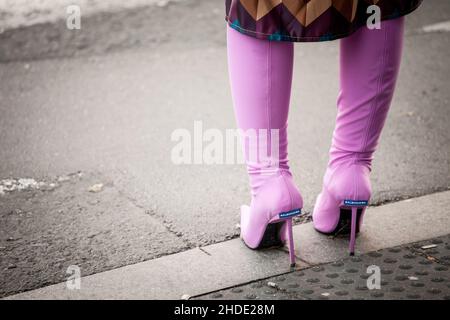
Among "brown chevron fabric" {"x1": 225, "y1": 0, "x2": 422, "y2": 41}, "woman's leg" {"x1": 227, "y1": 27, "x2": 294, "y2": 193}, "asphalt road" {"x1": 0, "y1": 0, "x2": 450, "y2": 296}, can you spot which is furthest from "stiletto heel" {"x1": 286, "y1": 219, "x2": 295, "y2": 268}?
"brown chevron fabric" {"x1": 225, "y1": 0, "x2": 422, "y2": 41}

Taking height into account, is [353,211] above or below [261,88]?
below

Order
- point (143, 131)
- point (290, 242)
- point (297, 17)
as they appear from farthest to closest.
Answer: point (143, 131) < point (290, 242) < point (297, 17)

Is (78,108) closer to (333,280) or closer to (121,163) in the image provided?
(121,163)

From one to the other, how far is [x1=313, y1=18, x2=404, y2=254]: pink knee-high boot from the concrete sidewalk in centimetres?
13

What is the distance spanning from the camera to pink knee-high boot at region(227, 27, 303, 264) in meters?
2.26

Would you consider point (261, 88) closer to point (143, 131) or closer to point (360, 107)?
point (360, 107)

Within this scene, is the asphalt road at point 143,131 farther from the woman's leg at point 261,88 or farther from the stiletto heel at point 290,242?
the woman's leg at point 261,88

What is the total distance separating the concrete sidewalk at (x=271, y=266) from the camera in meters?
2.29

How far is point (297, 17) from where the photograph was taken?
2133 mm

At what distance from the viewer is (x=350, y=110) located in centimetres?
245

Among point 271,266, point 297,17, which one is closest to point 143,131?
point 271,266

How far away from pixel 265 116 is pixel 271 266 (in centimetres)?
51

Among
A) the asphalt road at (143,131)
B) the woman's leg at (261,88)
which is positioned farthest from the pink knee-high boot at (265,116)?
the asphalt road at (143,131)

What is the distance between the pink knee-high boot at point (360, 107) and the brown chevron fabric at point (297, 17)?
0.49ft
